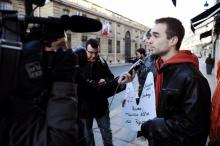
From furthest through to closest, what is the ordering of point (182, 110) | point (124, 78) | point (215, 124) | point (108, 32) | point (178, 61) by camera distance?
point (108, 32), point (124, 78), point (215, 124), point (178, 61), point (182, 110)

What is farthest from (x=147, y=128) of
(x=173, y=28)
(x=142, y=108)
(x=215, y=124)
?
(x=173, y=28)

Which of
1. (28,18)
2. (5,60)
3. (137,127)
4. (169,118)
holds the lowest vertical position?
(137,127)

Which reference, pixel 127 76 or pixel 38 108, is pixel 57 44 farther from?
pixel 127 76

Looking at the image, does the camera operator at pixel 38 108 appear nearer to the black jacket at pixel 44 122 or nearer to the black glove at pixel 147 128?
the black jacket at pixel 44 122

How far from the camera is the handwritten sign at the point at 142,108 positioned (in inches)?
92.9

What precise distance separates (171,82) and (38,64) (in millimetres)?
1366

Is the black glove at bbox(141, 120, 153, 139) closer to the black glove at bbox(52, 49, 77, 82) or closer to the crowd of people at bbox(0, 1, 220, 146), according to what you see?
the crowd of people at bbox(0, 1, 220, 146)

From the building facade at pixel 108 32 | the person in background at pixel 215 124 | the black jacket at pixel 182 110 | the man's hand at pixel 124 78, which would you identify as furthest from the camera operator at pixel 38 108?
the building facade at pixel 108 32

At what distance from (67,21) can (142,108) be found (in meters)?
1.50

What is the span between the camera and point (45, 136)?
1061mm

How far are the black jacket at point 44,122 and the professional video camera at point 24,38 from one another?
97mm

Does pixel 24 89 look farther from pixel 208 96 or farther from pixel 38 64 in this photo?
pixel 208 96

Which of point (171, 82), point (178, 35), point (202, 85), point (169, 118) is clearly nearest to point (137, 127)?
point (169, 118)

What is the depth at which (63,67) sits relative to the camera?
1104 millimetres
